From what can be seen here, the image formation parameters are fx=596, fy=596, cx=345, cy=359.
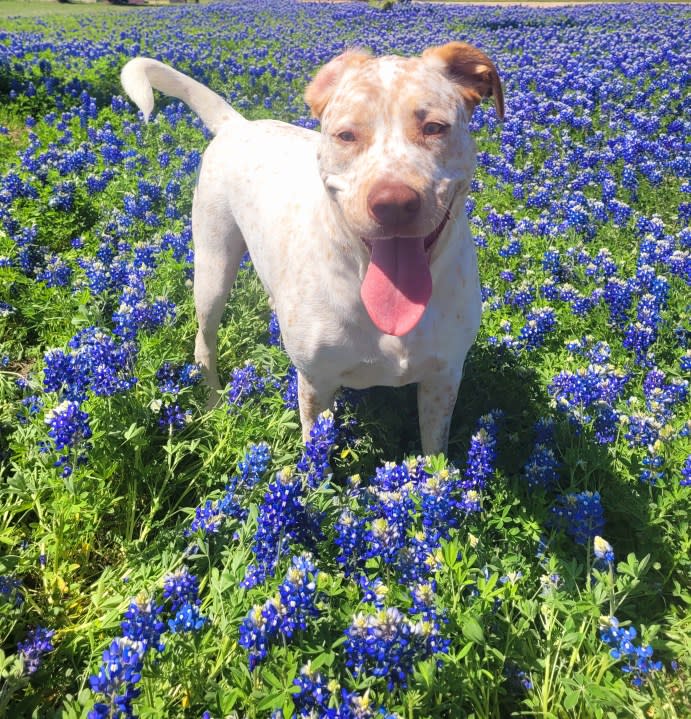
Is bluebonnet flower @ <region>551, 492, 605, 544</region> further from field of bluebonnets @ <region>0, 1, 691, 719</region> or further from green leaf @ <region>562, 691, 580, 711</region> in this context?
green leaf @ <region>562, 691, 580, 711</region>

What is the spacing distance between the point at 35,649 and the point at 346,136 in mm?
2123

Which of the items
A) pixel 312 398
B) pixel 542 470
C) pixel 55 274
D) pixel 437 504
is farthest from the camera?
pixel 55 274

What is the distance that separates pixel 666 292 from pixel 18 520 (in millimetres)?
4247

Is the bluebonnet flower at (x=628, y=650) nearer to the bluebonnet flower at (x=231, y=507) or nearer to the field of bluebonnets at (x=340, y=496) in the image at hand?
the field of bluebonnets at (x=340, y=496)

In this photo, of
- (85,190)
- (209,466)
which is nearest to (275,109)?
(85,190)

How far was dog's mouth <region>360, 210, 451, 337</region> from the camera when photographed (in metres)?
2.33

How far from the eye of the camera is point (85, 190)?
21.0 ft

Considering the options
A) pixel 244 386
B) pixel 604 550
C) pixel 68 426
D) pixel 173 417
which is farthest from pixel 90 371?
pixel 604 550

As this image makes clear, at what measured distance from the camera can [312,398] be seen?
9.33ft

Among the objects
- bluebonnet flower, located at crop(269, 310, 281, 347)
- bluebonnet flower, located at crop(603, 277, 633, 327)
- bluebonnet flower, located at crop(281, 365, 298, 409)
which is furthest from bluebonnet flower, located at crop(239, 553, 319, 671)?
bluebonnet flower, located at crop(603, 277, 633, 327)

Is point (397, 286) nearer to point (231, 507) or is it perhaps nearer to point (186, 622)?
point (231, 507)

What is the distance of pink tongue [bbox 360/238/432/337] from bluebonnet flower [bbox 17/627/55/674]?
164 cm

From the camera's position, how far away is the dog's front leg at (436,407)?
2795mm

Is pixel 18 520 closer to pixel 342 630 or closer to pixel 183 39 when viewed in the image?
pixel 342 630
